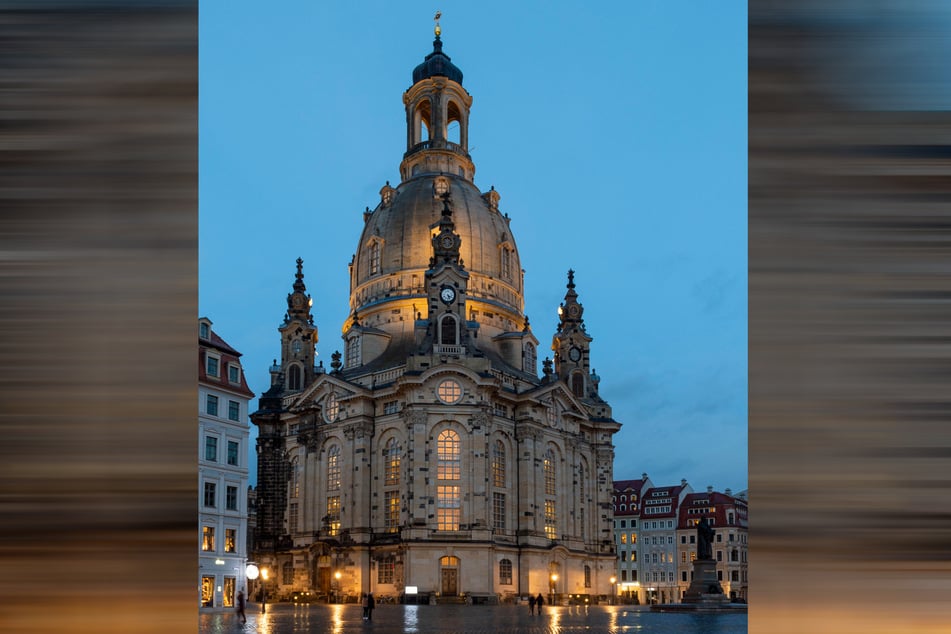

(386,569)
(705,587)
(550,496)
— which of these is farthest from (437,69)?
(705,587)

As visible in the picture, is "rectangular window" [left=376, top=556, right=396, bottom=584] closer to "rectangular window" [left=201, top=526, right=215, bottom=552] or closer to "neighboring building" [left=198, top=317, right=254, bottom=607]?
"neighboring building" [left=198, top=317, right=254, bottom=607]

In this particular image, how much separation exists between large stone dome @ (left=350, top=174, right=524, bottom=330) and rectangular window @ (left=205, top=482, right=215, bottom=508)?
36536 millimetres

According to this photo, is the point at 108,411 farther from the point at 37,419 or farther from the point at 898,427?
the point at 898,427

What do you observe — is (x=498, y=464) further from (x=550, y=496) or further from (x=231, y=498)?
(x=231, y=498)

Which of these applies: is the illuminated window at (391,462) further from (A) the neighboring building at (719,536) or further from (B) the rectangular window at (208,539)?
(A) the neighboring building at (719,536)

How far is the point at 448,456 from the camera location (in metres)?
68.0

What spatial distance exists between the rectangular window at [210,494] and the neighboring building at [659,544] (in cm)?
7056

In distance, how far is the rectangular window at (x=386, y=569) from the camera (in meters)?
66.9

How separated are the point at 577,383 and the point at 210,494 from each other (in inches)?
1951

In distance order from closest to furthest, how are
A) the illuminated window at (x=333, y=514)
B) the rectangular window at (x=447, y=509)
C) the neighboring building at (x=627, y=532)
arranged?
the rectangular window at (x=447, y=509)
the illuminated window at (x=333, y=514)
the neighboring building at (x=627, y=532)

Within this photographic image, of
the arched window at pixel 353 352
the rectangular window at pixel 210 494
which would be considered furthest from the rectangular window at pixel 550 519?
the rectangular window at pixel 210 494

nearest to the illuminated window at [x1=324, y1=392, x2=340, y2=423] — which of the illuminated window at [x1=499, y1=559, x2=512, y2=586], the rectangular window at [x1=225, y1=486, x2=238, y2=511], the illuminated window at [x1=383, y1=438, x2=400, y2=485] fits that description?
the illuminated window at [x1=383, y1=438, x2=400, y2=485]

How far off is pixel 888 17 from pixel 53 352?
3.88 meters

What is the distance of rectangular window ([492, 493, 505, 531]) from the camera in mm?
69562
